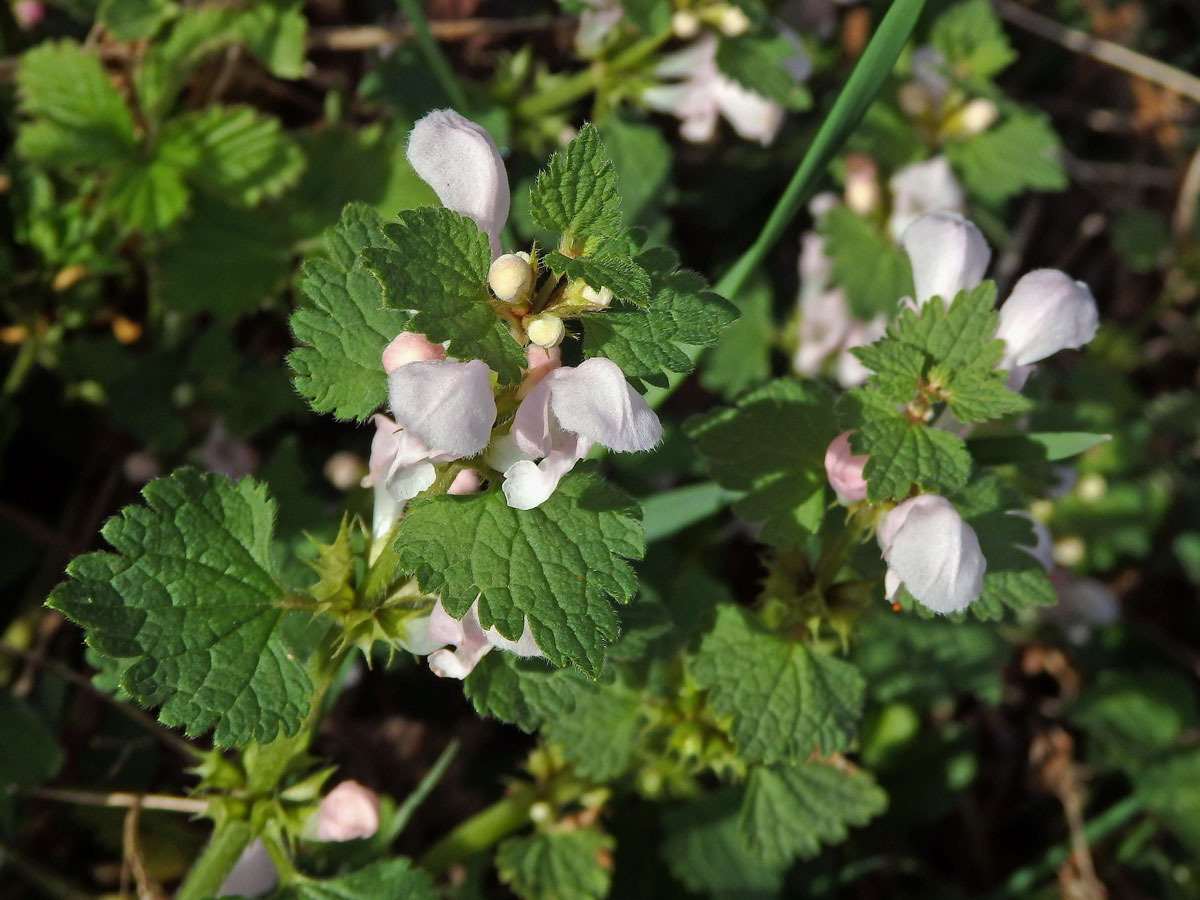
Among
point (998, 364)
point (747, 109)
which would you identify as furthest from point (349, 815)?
point (747, 109)

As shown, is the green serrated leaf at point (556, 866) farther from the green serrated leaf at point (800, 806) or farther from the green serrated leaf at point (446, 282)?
the green serrated leaf at point (446, 282)

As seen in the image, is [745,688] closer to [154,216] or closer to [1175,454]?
[154,216]

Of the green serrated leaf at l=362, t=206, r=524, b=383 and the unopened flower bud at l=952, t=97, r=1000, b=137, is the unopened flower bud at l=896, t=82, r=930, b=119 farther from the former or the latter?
the green serrated leaf at l=362, t=206, r=524, b=383

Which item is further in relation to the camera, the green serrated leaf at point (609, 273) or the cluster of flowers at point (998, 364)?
the cluster of flowers at point (998, 364)

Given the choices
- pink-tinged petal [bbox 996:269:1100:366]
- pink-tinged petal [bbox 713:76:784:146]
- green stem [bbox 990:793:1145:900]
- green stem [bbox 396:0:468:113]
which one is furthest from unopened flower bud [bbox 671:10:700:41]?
green stem [bbox 990:793:1145:900]

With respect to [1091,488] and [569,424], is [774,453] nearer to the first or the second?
[569,424]

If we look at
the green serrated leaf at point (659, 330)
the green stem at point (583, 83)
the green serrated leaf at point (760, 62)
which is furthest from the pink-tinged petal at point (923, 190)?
the green serrated leaf at point (659, 330)
